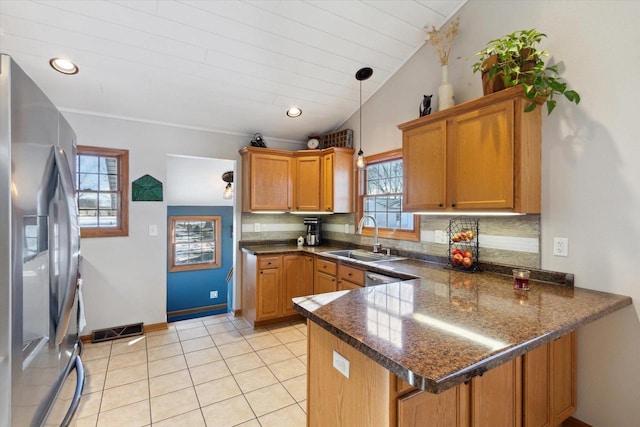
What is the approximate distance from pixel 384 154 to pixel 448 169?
1.14 m

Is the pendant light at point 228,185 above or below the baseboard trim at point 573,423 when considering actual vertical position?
above

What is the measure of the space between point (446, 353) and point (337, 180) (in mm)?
2860

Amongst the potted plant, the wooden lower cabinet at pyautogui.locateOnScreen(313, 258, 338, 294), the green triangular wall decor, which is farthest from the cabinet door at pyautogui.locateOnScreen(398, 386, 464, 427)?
the green triangular wall decor

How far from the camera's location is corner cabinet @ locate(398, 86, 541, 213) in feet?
6.20

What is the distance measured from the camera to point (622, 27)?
169cm

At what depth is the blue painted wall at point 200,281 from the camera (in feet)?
18.6

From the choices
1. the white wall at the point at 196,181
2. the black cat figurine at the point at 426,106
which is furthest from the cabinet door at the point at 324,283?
the white wall at the point at 196,181

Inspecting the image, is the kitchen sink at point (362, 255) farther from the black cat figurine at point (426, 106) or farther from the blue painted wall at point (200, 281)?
the blue painted wall at point (200, 281)

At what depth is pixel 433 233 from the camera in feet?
9.19

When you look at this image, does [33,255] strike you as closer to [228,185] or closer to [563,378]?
[563,378]

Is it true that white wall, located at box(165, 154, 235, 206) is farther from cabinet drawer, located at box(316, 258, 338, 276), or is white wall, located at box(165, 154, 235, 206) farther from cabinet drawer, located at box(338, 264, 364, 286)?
cabinet drawer, located at box(338, 264, 364, 286)

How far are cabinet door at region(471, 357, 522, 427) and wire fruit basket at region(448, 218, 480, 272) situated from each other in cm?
98

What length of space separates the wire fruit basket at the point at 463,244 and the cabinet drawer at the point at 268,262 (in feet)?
6.24

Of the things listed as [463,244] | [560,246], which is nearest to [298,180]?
[463,244]
